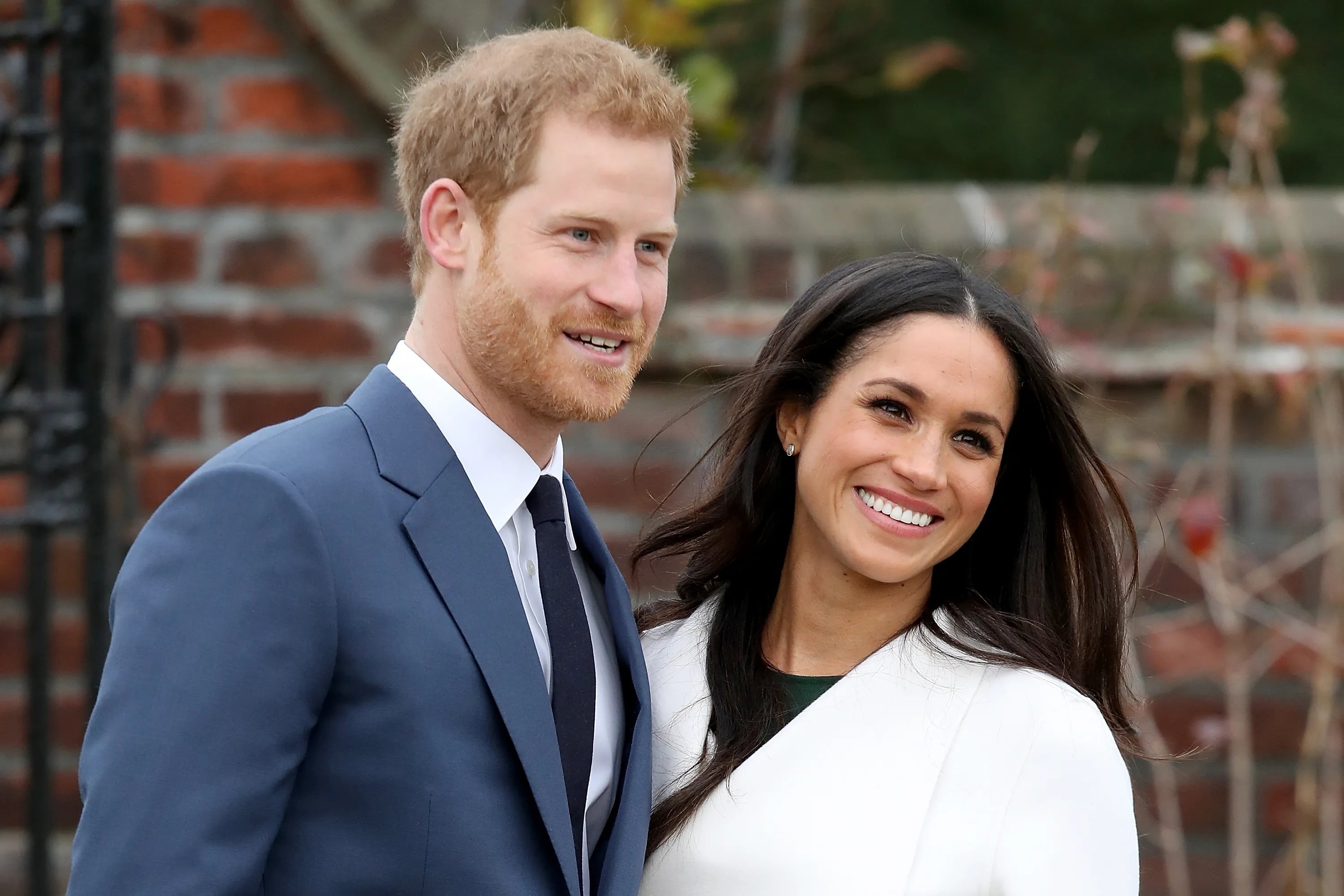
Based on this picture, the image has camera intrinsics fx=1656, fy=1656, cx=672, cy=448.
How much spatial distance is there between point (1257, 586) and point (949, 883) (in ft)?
5.82

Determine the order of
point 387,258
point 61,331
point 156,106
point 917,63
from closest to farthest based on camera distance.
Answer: point 61,331
point 156,106
point 387,258
point 917,63

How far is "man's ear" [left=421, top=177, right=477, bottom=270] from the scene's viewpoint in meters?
2.03

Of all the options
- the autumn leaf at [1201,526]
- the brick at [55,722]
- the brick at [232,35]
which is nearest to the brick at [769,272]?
the autumn leaf at [1201,526]

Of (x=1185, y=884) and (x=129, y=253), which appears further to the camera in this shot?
(x=1185, y=884)

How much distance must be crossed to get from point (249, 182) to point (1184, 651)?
2216mm

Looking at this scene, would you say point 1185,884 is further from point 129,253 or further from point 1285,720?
point 129,253

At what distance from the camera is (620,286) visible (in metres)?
2.03

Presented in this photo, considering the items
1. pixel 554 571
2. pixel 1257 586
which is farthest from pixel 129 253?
pixel 1257 586

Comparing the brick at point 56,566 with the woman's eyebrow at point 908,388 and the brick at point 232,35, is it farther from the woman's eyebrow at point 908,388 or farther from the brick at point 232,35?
the woman's eyebrow at point 908,388

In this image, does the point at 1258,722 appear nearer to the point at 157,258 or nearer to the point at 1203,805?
the point at 1203,805

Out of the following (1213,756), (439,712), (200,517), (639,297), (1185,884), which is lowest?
(1185,884)

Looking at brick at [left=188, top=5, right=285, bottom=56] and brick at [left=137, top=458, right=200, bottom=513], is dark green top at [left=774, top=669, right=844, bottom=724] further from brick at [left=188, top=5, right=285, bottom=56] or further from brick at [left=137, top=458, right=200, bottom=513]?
brick at [left=188, top=5, right=285, bottom=56]

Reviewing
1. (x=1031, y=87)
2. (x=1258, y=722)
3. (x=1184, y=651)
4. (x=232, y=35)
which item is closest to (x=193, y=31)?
(x=232, y=35)

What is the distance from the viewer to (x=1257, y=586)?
3588 millimetres
